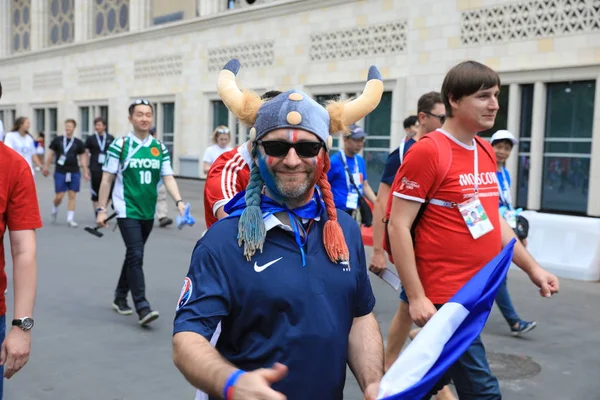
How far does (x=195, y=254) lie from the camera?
207cm

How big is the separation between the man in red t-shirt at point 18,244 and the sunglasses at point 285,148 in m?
1.31

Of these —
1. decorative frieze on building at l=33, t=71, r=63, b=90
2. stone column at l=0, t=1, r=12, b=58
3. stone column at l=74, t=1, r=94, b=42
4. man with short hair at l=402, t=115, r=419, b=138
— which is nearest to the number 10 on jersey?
man with short hair at l=402, t=115, r=419, b=138

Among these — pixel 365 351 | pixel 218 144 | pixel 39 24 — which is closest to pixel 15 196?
pixel 365 351

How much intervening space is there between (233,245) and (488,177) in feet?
6.47

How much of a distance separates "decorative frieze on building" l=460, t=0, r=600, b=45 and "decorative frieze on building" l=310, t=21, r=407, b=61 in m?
2.16

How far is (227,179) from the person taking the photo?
3797mm

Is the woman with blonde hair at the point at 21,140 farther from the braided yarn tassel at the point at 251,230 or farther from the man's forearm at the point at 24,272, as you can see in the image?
the braided yarn tassel at the point at 251,230

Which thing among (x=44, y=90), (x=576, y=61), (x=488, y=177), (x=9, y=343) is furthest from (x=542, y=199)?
(x=44, y=90)

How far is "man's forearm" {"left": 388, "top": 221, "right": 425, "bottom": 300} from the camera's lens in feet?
11.3

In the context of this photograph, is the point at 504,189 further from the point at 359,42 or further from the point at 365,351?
the point at 359,42

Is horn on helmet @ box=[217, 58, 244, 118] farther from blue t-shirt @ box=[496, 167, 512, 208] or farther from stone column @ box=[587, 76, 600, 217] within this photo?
stone column @ box=[587, 76, 600, 217]

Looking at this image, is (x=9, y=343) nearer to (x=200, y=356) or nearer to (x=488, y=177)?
(x=200, y=356)

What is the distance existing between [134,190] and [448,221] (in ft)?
12.3

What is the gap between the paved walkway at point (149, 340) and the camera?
4680mm
